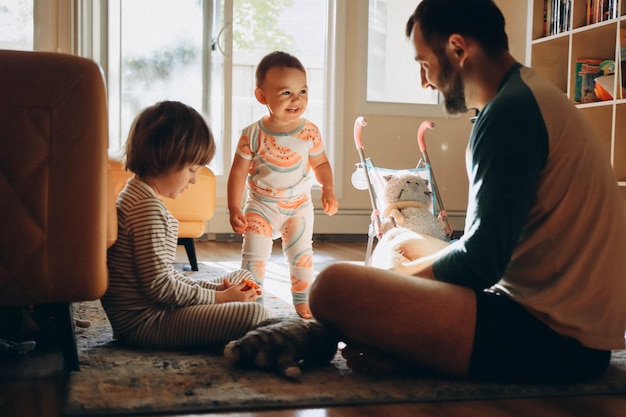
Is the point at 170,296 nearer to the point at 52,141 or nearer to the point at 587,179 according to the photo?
the point at 52,141

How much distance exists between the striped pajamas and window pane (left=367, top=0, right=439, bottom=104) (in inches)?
124

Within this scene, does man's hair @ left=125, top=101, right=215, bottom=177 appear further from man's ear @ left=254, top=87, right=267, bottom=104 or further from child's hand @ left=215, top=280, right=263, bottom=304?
man's ear @ left=254, top=87, right=267, bottom=104

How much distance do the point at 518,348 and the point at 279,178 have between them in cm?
105

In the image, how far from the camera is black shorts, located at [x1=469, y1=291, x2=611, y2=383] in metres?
1.33

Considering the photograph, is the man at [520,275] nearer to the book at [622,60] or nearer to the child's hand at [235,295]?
the child's hand at [235,295]

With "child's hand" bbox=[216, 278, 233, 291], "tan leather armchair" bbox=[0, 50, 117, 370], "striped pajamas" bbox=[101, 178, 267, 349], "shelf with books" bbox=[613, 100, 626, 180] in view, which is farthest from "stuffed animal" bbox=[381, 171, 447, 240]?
"tan leather armchair" bbox=[0, 50, 117, 370]

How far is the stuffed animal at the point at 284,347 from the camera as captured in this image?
1392 millimetres

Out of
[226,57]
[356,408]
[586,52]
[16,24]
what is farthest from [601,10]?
[16,24]

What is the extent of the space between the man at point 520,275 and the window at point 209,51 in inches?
110

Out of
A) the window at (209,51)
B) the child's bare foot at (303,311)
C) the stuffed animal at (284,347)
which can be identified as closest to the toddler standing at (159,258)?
the stuffed animal at (284,347)

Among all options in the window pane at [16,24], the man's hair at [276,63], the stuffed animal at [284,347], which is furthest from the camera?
the window pane at [16,24]

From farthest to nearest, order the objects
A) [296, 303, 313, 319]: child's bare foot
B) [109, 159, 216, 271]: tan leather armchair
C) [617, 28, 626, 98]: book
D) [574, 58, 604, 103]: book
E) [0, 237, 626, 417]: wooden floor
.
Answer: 1. [574, 58, 604, 103]: book
2. [617, 28, 626, 98]: book
3. [109, 159, 216, 271]: tan leather armchair
4. [296, 303, 313, 319]: child's bare foot
5. [0, 237, 626, 417]: wooden floor

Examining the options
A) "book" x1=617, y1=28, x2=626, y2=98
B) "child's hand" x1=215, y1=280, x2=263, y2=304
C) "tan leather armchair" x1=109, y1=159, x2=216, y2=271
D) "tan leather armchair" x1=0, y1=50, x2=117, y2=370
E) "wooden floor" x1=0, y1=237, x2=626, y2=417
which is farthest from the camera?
"book" x1=617, y1=28, x2=626, y2=98

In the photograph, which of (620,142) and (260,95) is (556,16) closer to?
(620,142)
